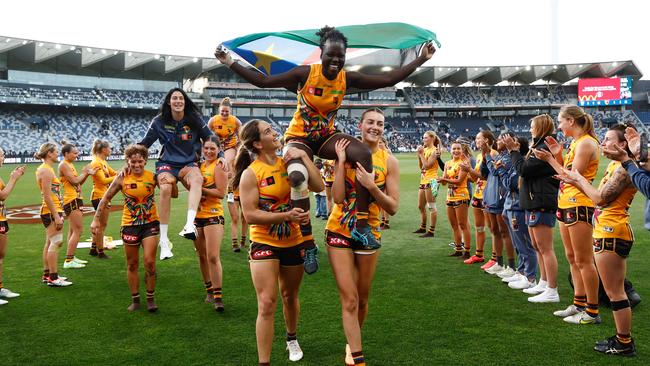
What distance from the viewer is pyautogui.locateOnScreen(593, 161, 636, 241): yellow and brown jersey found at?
4277mm

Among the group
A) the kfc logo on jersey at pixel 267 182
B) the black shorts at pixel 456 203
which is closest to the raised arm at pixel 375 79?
the kfc logo on jersey at pixel 267 182

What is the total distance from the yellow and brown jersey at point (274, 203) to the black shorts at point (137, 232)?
240 centimetres

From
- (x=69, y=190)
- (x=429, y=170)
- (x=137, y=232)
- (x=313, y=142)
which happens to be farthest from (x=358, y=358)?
(x=429, y=170)

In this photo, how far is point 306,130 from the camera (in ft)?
14.2

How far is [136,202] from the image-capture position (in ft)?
19.2

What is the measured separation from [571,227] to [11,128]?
204ft

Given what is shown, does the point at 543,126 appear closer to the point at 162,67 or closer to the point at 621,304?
the point at 621,304

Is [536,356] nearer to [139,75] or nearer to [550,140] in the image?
[550,140]

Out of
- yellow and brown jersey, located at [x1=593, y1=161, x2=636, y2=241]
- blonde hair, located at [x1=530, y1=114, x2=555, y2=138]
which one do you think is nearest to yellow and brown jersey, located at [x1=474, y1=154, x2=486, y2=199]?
blonde hair, located at [x1=530, y1=114, x2=555, y2=138]

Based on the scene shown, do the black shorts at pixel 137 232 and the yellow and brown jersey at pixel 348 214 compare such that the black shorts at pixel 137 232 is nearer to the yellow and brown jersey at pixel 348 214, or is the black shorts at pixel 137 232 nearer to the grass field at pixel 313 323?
the grass field at pixel 313 323

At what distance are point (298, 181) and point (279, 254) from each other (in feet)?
2.34

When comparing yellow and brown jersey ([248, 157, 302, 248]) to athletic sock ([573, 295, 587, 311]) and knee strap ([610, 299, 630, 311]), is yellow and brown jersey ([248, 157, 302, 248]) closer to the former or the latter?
knee strap ([610, 299, 630, 311])

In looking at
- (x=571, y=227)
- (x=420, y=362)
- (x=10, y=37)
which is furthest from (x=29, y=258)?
(x=10, y=37)

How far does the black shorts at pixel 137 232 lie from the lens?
5746mm
